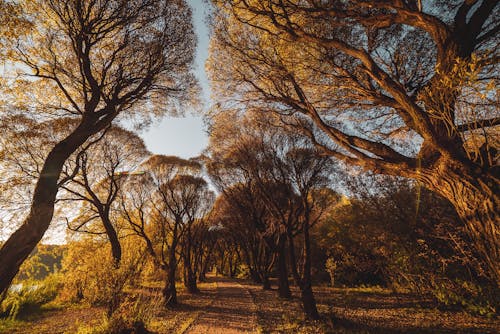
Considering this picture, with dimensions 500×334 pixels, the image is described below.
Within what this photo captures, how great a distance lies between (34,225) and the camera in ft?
12.0

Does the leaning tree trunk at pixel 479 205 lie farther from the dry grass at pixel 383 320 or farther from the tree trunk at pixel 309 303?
the tree trunk at pixel 309 303

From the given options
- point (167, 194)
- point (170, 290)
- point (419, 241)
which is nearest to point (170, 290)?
point (170, 290)

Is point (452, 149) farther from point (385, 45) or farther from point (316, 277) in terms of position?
point (316, 277)

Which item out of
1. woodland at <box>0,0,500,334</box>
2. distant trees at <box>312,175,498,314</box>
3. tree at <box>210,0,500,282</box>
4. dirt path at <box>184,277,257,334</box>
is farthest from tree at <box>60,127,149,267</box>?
distant trees at <box>312,175,498,314</box>

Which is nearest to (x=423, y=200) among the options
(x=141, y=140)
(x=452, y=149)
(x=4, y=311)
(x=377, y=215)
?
(x=377, y=215)

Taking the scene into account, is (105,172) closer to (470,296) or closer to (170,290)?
(170,290)

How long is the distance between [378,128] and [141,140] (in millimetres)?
13201

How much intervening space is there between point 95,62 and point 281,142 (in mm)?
7828

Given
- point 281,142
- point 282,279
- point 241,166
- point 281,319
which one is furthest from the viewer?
point 282,279

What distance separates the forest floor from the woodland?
11 cm

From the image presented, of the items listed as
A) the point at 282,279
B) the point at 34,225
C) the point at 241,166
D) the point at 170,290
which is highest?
the point at 241,166

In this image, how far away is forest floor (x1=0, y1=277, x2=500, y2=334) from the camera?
692 cm

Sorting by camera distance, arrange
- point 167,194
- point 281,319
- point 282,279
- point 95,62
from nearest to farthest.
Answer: point 95,62
point 281,319
point 282,279
point 167,194

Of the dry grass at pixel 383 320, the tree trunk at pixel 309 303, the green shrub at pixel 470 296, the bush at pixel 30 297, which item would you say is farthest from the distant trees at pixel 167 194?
the green shrub at pixel 470 296
